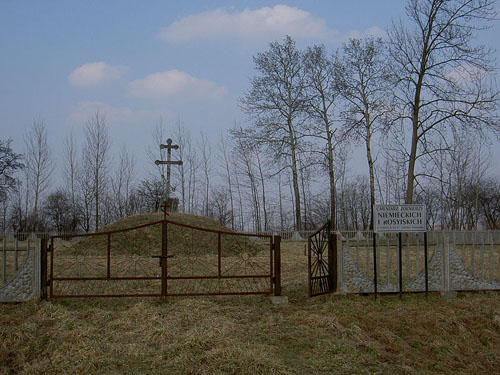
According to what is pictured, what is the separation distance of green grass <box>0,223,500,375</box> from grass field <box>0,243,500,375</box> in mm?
15

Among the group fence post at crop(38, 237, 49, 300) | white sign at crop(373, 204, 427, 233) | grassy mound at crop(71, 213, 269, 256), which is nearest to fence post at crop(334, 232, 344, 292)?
white sign at crop(373, 204, 427, 233)

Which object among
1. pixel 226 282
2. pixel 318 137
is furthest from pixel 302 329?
pixel 318 137

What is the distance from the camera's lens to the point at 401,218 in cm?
909

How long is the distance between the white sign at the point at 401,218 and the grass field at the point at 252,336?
1.41 metres

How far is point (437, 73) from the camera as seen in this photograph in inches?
790

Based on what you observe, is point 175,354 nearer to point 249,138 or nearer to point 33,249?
point 33,249

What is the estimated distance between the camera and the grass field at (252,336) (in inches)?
216

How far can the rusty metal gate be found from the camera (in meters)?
8.76

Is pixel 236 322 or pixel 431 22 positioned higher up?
pixel 431 22

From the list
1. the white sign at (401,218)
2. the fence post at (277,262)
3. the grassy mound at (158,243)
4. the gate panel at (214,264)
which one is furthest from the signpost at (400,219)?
the grassy mound at (158,243)

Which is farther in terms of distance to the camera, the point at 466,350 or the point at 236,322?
the point at 236,322

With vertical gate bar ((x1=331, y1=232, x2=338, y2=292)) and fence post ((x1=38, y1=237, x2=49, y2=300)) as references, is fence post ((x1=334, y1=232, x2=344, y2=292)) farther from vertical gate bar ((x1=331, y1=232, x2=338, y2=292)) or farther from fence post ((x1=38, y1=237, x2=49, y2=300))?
fence post ((x1=38, y1=237, x2=49, y2=300))

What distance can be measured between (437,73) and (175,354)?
1829cm

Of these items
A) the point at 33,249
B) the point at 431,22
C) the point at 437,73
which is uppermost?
the point at 431,22
